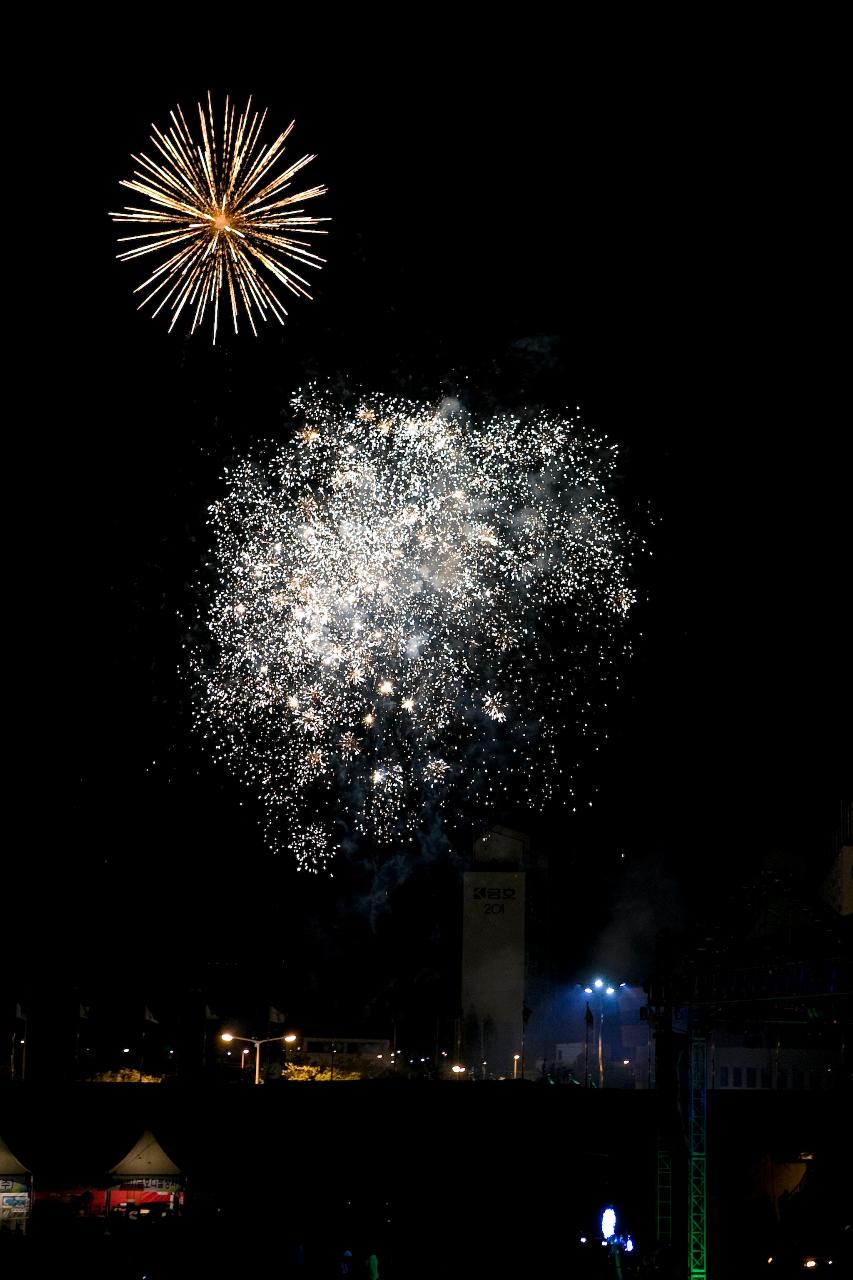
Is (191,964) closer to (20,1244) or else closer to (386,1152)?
(386,1152)

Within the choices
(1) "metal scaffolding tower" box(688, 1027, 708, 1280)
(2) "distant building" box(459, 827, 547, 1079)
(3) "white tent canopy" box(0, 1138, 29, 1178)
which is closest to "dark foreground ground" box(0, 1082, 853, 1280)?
(3) "white tent canopy" box(0, 1138, 29, 1178)

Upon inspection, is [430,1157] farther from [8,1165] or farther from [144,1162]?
[8,1165]

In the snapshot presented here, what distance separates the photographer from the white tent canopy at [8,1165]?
24.1 m

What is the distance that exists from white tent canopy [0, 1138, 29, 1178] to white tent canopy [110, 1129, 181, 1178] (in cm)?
200

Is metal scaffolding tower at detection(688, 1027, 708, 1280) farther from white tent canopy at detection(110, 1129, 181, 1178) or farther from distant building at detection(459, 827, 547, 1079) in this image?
distant building at detection(459, 827, 547, 1079)

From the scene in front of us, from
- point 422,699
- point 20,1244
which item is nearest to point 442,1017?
point 422,699

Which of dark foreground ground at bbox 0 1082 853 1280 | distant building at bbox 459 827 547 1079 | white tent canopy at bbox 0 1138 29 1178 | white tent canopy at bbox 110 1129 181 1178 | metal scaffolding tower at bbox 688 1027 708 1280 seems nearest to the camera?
metal scaffolding tower at bbox 688 1027 708 1280

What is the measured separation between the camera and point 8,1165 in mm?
24156

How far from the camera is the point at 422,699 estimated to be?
25.9 meters

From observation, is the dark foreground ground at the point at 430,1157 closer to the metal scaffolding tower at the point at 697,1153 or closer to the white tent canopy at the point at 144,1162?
the white tent canopy at the point at 144,1162

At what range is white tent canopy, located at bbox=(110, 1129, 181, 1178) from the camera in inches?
1004

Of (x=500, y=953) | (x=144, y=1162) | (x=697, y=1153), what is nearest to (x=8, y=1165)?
(x=144, y=1162)

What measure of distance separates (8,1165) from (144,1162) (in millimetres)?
2626

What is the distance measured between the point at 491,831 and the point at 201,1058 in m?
27.9
